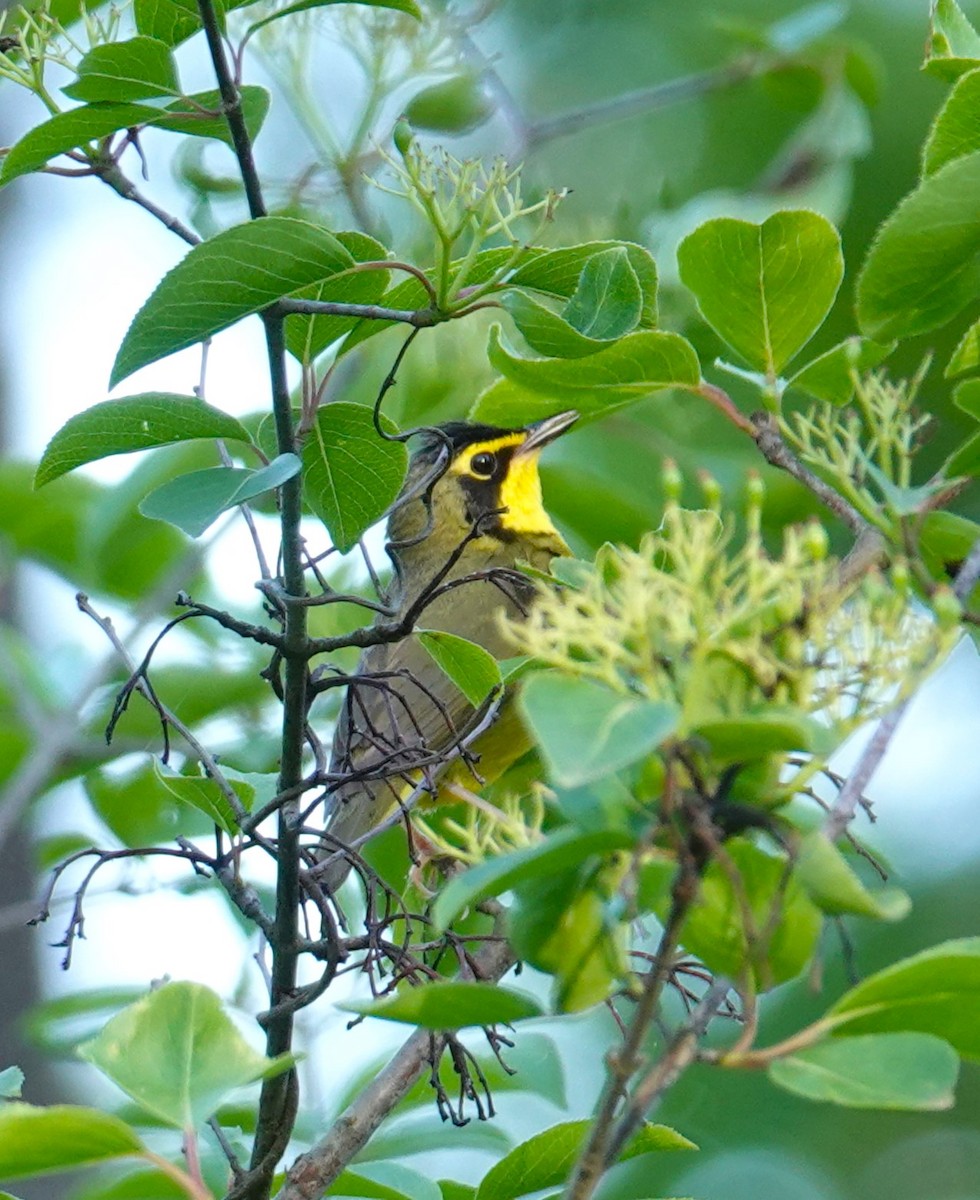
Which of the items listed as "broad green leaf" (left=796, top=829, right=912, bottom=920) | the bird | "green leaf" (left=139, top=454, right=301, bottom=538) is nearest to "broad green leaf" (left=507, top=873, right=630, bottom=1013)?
"broad green leaf" (left=796, top=829, right=912, bottom=920)

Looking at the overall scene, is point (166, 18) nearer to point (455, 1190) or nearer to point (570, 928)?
point (570, 928)

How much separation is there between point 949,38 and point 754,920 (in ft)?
3.76

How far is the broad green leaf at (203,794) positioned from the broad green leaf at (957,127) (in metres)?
1.01

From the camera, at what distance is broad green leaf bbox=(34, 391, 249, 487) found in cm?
177

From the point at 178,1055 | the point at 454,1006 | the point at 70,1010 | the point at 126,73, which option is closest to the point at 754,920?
the point at 454,1006

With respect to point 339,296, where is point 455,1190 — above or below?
below

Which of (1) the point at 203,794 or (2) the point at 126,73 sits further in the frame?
(1) the point at 203,794

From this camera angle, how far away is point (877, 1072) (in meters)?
1.17

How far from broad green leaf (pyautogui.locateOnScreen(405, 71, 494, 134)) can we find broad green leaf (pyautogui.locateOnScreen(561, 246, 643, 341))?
3404 millimetres

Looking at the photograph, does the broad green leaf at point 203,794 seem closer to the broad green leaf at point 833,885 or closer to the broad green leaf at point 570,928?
the broad green leaf at point 570,928

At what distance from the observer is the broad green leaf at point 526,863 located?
1141 millimetres

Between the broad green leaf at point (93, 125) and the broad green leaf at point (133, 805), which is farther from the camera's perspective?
the broad green leaf at point (133, 805)

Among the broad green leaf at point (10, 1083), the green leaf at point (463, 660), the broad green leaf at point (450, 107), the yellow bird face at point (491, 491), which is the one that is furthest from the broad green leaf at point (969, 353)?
the broad green leaf at point (450, 107)

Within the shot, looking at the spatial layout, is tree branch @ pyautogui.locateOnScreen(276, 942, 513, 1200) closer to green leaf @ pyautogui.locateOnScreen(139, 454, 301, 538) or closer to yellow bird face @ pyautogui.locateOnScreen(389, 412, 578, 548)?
green leaf @ pyautogui.locateOnScreen(139, 454, 301, 538)
